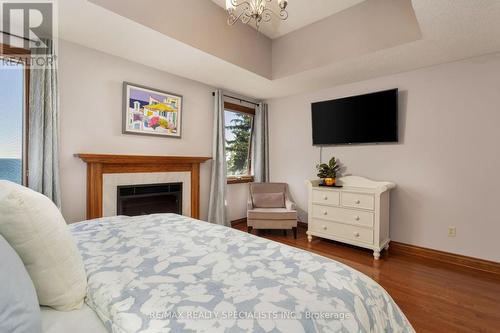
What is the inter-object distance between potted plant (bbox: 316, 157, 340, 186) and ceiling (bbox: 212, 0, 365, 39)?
189 centimetres

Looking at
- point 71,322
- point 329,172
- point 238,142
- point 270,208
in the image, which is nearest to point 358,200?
point 329,172

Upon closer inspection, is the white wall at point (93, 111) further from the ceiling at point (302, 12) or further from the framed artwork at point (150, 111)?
the ceiling at point (302, 12)

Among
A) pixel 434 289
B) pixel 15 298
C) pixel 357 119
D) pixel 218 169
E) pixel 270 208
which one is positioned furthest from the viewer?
pixel 270 208

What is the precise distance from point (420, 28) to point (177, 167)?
10.0ft

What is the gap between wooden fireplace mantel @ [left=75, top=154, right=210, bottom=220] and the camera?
101 inches

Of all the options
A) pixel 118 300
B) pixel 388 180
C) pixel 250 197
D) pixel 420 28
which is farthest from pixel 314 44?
pixel 118 300

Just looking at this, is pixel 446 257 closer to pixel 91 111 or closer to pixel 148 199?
pixel 148 199

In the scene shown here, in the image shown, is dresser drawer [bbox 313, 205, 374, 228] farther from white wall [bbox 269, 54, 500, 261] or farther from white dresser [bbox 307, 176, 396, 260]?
white wall [bbox 269, 54, 500, 261]

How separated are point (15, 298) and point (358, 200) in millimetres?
3117

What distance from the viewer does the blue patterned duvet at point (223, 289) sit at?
28.5 inches

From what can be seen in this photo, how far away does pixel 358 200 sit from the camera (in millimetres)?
3021

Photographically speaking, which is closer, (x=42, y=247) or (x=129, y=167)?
(x=42, y=247)

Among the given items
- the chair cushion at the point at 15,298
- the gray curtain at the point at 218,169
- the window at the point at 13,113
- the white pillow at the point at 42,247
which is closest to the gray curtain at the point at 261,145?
the gray curtain at the point at 218,169
